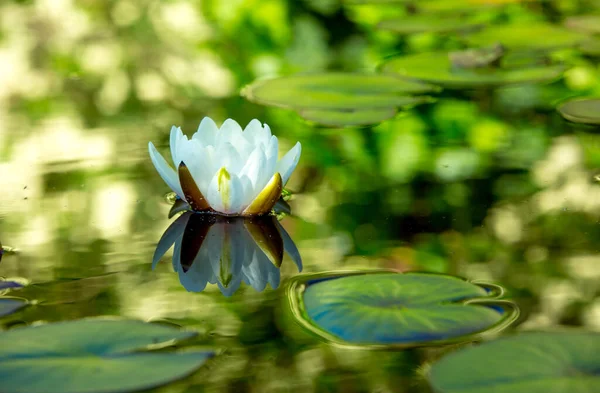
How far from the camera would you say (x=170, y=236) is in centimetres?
154

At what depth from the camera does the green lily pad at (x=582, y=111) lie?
2.23 meters

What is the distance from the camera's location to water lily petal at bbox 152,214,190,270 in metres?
1.46

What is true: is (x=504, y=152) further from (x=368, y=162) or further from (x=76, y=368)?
(x=76, y=368)

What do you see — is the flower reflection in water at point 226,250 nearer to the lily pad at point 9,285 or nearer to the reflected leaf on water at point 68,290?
the reflected leaf on water at point 68,290

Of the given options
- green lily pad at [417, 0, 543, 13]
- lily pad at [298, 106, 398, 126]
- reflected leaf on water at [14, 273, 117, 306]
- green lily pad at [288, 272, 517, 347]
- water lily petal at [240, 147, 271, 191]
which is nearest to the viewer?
green lily pad at [288, 272, 517, 347]

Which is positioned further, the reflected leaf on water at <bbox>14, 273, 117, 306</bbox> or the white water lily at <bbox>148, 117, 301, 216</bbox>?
the white water lily at <bbox>148, 117, 301, 216</bbox>

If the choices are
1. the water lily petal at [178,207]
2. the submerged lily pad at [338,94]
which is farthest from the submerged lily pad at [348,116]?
the water lily petal at [178,207]

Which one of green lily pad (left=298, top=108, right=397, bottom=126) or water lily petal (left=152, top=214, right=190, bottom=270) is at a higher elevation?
green lily pad (left=298, top=108, right=397, bottom=126)

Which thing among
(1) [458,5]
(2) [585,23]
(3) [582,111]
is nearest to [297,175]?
(3) [582,111]

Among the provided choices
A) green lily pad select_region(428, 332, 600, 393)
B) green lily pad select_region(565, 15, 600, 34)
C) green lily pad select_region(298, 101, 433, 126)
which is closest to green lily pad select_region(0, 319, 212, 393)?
green lily pad select_region(428, 332, 600, 393)

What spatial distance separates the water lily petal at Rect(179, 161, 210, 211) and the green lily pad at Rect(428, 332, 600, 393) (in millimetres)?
641

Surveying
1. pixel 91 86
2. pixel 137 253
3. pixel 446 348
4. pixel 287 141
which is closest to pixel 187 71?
pixel 91 86

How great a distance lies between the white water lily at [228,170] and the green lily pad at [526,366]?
0.58 metres

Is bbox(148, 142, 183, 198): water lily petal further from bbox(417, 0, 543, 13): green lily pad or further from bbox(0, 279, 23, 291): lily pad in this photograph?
bbox(417, 0, 543, 13): green lily pad
